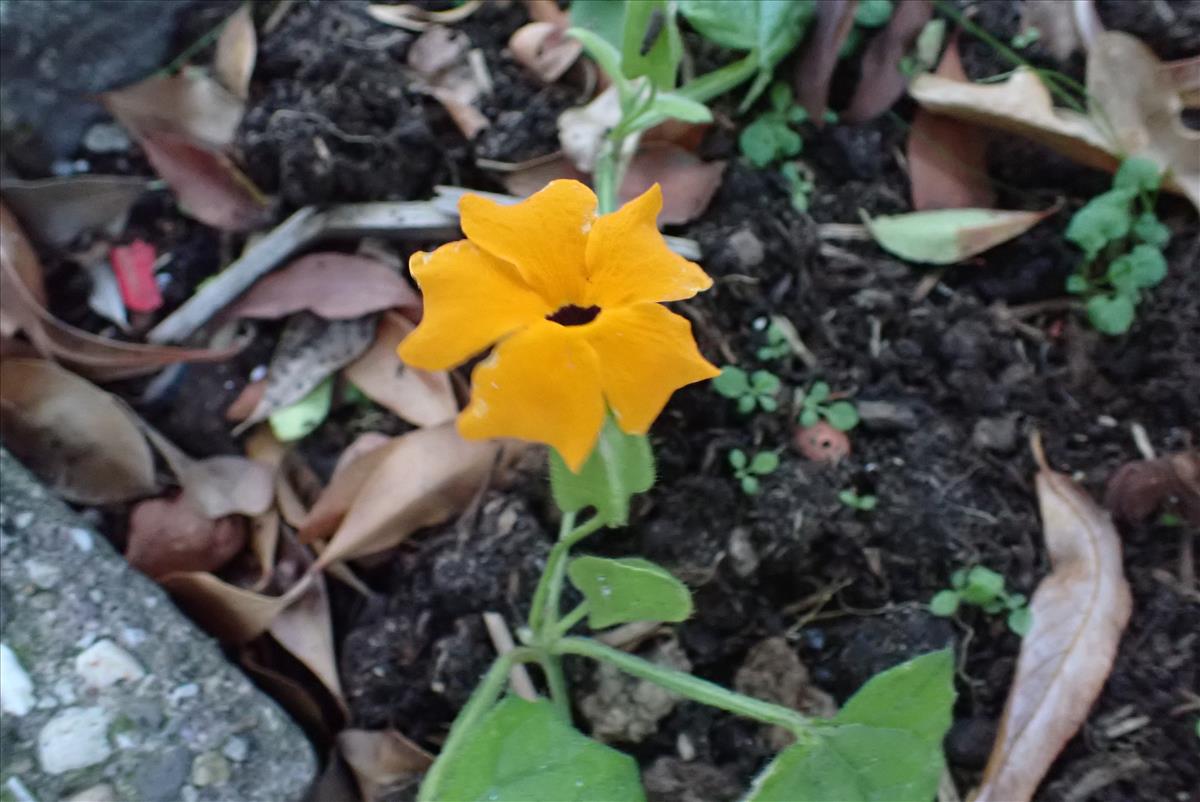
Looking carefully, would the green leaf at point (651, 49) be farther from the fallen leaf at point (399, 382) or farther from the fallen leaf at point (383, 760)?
the fallen leaf at point (383, 760)

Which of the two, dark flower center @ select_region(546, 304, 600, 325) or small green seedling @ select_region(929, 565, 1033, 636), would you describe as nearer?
dark flower center @ select_region(546, 304, 600, 325)

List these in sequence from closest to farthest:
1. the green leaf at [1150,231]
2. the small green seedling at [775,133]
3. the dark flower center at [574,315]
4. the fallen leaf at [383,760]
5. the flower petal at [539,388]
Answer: the flower petal at [539,388] < the dark flower center at [574,315] < the fallen leaf at [383,760] < the green leaf at [1150,231] < the small green seedling at [775,133]

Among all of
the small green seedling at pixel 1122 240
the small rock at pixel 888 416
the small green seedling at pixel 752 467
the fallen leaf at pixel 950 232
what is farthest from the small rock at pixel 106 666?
the small green seedling at pixel 1122 240

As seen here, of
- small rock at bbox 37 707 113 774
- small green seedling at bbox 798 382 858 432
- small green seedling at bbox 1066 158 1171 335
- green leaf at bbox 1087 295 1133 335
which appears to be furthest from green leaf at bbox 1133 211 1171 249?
small rock at bbox 37 707 113 774

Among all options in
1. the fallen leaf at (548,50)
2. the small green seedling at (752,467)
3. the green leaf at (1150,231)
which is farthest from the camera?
the fallen leaf at (548,50)

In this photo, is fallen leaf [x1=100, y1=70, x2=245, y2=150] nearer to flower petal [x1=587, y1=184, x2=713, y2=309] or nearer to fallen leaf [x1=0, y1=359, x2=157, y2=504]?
fallen leaf [x1=0, y1=359, x2=157, y2=504]

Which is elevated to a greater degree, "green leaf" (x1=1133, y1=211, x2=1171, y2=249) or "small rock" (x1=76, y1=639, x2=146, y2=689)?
"green leaf" (x1=1133, y1=211, x2=1171, y2=249)

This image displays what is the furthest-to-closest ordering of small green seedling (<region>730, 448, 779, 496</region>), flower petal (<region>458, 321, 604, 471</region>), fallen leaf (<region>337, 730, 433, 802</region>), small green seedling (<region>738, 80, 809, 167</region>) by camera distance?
small green seedling (<region>738, 80, 809, 167</region>)
small green seedling (<region>730, 448, 779, 496</region>)
fallen leaf (<region>337, 730, 433, 802</region>)
flower petal (<region>458, 321, 604, 471</region>)

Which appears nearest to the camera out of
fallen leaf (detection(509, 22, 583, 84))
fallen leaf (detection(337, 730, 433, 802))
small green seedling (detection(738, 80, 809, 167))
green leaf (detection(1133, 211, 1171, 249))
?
fallen leaf (detection(337, 730, 433, 802))
